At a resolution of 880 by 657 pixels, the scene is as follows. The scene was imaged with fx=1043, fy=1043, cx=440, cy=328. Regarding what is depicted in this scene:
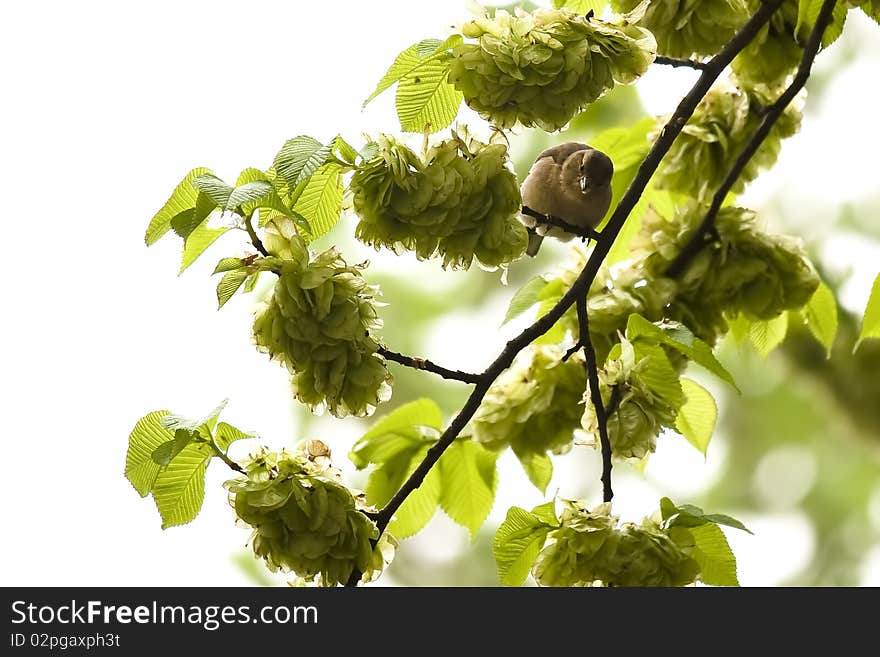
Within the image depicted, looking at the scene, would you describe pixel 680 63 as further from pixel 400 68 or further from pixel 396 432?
pixel 396 432

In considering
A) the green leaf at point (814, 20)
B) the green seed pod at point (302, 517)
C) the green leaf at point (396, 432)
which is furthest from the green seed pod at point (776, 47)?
the green seed pod at point (302, 517)

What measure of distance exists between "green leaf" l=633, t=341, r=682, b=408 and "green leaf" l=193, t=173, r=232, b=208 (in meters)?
0.29

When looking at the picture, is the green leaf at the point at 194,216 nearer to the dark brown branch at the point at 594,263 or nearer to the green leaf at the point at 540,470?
the dark brown branch at the point at 594,263

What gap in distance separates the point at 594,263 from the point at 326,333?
0.19 meters

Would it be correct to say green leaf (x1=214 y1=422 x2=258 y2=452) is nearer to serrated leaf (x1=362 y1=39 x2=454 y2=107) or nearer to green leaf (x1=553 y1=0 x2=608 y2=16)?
serrated leaf (x1=362 y1=39 x2=454 y2=107)

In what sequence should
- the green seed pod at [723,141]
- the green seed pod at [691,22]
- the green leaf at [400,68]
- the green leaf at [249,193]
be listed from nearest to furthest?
the green leaf at [249,193]
the green leaf at [400,68]
the green seed pod at [691,22]
the green seed pod at [723,141]

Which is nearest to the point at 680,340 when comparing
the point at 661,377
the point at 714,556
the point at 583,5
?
the point at 661,377

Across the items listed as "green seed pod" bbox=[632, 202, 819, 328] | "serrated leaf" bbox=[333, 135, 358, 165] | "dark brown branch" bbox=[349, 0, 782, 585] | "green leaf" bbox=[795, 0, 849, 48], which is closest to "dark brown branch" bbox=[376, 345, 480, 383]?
"dark brown branch" bbox=[349, 0, 782, 585]

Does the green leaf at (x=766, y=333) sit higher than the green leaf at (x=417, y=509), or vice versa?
the green leaf at (x=766, y=333)

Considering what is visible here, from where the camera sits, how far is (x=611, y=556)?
24.3 inches

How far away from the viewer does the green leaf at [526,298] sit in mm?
801

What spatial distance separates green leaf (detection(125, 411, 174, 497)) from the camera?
602 millimetres

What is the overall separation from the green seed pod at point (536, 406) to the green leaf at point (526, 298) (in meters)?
0.06

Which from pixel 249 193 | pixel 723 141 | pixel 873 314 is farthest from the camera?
pixel 723 141
